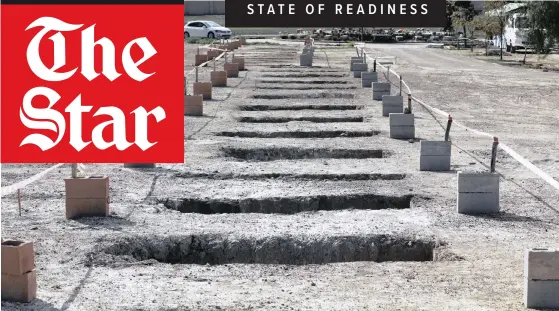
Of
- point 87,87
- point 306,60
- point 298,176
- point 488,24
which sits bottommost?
point 298,176

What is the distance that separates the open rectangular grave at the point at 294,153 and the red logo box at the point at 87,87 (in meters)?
1.25

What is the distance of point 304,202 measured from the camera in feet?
36.7

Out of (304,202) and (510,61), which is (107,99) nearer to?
(304,202)

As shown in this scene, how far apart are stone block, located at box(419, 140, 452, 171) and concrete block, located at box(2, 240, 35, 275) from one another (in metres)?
7.41

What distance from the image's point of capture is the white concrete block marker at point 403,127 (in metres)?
16.2

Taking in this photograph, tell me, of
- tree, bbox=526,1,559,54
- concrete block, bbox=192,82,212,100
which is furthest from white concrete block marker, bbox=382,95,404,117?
tree, bbox=526,1,559,54

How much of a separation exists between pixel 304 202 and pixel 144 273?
381 cm

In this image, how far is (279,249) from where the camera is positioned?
8914 mm

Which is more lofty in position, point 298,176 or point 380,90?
point 380,90

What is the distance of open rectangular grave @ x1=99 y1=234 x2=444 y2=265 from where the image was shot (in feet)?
29.0

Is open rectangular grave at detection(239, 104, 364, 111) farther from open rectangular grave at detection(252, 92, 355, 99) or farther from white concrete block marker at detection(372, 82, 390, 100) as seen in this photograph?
open rectangular grave at detection(252, 92, 355, 99)

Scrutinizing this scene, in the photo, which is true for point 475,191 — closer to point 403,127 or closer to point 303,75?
point 403,127

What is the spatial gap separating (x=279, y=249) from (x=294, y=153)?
631 cm

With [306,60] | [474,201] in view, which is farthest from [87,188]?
[306,60]
